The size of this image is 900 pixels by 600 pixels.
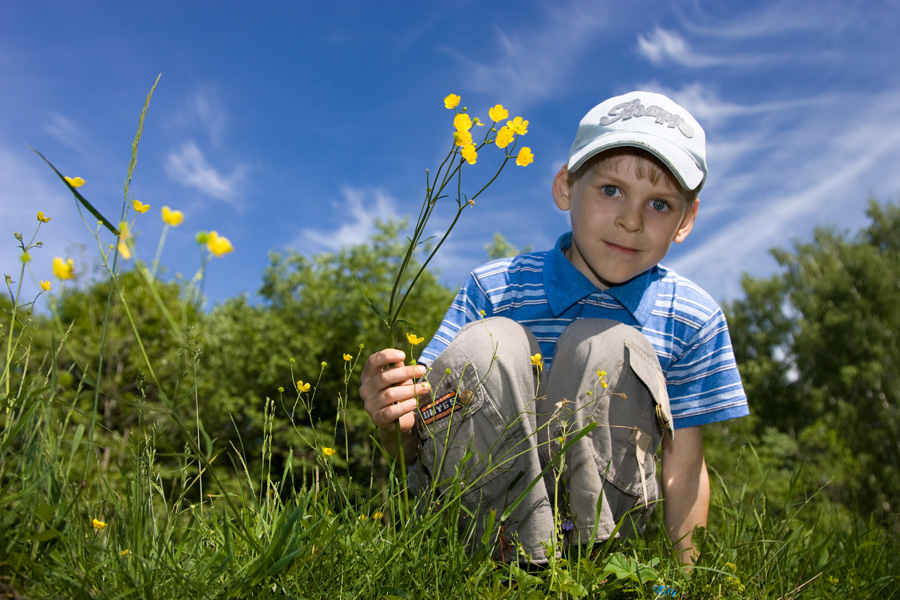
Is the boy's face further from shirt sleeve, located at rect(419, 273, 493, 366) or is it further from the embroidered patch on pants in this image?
the embroidered patch on pants

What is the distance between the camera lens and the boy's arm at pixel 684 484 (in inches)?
94.9

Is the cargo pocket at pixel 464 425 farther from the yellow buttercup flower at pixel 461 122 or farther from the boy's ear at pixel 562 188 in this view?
the boy's ear at pixel 562 188

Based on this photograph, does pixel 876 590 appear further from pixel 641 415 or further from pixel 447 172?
pixel 447 172

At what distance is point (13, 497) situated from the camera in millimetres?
1226

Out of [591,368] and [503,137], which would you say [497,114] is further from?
[591,368]

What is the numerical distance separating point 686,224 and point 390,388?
1672mm

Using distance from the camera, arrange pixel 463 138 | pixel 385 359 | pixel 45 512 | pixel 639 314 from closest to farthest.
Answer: pixel 45 512
pixel 463 138
pixel 385 359
pixel 639 314

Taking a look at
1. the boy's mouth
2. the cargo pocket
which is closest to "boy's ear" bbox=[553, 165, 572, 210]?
the boy's mouth

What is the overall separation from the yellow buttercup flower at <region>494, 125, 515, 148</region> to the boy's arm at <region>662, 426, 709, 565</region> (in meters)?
1.54

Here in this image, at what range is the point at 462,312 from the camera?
2.68 m

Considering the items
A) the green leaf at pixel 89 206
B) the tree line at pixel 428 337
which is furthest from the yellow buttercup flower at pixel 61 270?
the tree line at pixel 428 337

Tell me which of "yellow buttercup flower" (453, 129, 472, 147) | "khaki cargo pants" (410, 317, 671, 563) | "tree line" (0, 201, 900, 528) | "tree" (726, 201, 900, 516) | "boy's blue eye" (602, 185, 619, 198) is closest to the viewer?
"yellow buttercup flower" (453, 129, 472, 147)

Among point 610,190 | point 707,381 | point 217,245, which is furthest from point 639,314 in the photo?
point 217,245

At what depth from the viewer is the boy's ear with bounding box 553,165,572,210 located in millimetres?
2914
